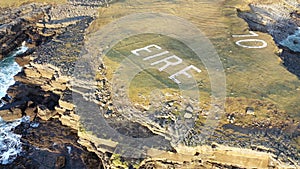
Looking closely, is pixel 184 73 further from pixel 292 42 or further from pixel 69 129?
pixel 292 42

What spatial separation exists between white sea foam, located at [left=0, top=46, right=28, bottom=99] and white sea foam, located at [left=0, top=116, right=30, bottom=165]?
11.5 feet

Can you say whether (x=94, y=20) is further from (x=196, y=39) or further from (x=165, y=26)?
(x=196, y=39)

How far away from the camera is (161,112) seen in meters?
19.5

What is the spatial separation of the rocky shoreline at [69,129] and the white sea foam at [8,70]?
2.51ft

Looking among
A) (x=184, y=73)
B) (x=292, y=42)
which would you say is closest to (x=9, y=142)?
(x=184, y=73)

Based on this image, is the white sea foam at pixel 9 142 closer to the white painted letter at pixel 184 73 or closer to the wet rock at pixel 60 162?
the wet rock at pixel 60 162

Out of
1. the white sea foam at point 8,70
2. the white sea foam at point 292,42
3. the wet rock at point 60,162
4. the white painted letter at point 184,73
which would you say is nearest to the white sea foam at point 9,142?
the wet rock at point 60,162

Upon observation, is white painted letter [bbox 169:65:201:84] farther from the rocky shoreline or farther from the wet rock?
the wet rock

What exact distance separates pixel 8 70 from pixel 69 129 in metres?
9.97

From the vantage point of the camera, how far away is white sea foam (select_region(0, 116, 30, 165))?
21.5 meters

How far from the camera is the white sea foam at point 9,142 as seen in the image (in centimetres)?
2150

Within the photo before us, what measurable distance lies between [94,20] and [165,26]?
7245mm

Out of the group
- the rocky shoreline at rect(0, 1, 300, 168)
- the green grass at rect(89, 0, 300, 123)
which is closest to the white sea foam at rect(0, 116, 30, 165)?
the rocky shoreline at rect(0, 1, 300, 168)

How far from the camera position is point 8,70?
95.3ft
